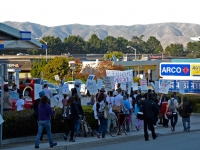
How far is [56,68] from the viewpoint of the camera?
2393 inches

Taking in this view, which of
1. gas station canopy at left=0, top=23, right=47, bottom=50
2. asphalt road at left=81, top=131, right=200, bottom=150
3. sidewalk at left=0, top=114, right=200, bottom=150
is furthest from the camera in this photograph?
asphalt road at left=81, top=131, right=200, bottom=150

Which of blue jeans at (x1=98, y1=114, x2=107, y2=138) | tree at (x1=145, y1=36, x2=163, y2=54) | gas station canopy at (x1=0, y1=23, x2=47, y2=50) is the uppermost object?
tree at (x1=145, y1=36, x2=163, y2=54)

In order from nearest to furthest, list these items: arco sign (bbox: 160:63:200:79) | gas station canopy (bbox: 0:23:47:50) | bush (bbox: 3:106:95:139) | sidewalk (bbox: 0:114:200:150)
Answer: gas station canopy (bbox: 0:23:47:50) < sidewalk (bbox: 0:114:200:150) < bush (bbox: 3:106:95:139) < arco sign (bbox: 160:63:200:79)

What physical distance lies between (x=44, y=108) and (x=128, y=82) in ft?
43.4

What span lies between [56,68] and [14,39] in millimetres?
46890

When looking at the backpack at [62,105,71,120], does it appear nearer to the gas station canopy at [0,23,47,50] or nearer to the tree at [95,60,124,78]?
the gas station canopy at [0,23,47,50]

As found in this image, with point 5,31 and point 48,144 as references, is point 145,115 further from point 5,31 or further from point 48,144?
point 5,31

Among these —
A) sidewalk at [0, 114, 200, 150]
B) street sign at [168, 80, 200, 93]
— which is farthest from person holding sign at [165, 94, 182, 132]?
street sign at [168, 80, 200, 93]

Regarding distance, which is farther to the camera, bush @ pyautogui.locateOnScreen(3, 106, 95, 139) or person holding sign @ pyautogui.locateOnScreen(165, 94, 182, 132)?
person holding sign @ pyautogui.locateOnScreen(165, 94, 182, 132)

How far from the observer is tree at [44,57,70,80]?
60.5 metres

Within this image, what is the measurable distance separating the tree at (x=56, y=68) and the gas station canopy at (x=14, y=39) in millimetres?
45644

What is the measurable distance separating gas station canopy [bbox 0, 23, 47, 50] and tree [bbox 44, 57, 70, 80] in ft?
150

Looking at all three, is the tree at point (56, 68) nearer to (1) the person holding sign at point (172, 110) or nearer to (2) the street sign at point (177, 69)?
(2) the street sign at point (177, 69)

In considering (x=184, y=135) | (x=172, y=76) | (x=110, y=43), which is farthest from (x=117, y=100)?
(x=110, y=43)
